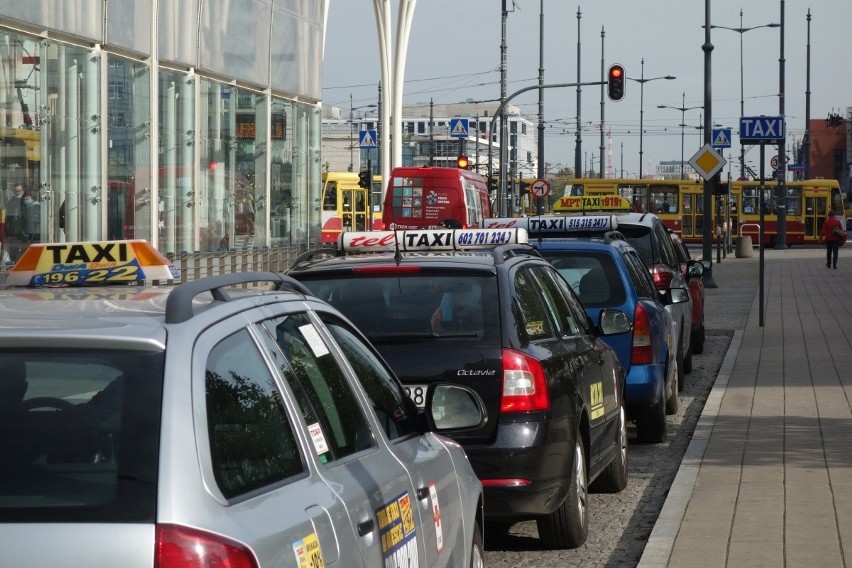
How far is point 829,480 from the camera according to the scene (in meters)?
8.73

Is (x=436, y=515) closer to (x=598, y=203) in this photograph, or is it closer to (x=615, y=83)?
(x=598, y=203)

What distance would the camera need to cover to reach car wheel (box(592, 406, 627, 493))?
885 centimetres

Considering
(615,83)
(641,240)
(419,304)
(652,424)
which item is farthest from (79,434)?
(615,83)

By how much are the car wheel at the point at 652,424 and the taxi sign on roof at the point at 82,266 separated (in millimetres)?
6516

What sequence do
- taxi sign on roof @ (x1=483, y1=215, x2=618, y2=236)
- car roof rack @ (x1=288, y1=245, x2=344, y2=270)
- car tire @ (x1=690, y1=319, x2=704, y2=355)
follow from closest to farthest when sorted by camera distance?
car roof rack @ (x1=288, y1=245, x2=344, y2=270), taxi sign on roof @ (x1=483, y1=215, x2=618, y2=236), car tire @ (x1=690, y1=319, x2=704, y2=355)

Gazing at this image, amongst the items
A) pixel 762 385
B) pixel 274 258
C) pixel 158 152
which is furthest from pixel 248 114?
pixel 762 385

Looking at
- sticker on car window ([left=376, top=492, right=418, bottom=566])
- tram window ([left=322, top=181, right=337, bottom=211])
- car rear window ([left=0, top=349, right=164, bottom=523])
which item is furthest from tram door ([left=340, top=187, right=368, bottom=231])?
car rear window ([left=0, top=349, right=164, bottom=523])

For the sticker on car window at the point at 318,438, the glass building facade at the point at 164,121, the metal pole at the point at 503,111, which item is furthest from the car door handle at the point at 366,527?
the metal pole at the point at 503,111

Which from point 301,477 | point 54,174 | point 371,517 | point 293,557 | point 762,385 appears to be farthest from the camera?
point 54,174

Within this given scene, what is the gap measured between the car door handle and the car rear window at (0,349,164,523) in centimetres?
83

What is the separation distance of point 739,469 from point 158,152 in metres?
16.7

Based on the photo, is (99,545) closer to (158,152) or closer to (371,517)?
(371,517)

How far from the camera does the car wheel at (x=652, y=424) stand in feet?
35.7

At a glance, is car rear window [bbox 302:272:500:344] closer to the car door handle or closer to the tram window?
the car door handle
